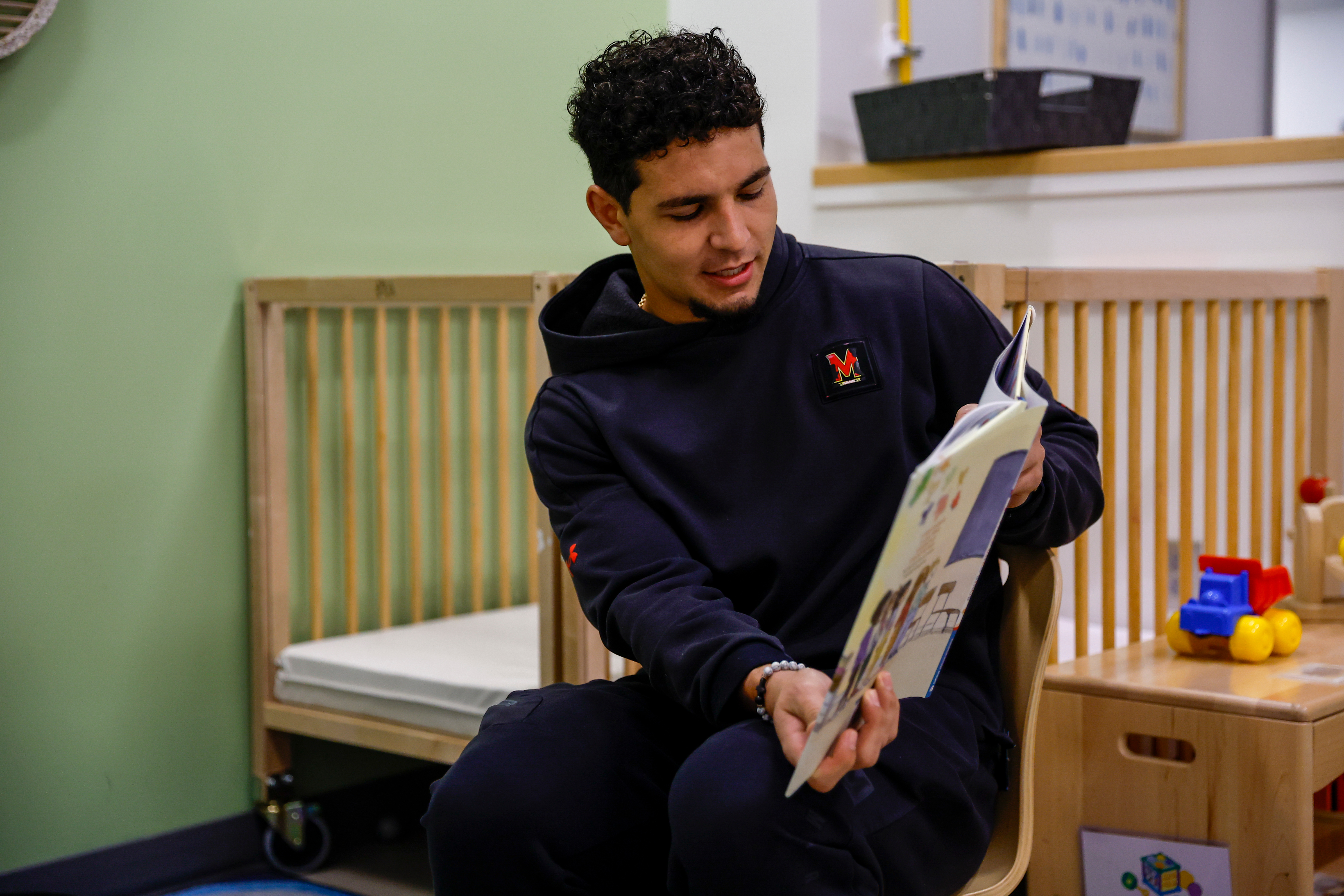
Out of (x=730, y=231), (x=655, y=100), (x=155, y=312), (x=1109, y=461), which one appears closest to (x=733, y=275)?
(x=730, y=231)

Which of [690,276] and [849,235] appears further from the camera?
[849,235]

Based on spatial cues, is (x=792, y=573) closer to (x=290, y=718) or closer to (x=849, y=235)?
(x=290, y=718)

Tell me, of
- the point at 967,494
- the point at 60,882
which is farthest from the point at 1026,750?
the point at 60,882

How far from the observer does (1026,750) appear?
1028 millimetres

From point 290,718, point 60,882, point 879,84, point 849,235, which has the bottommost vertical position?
point 60,882

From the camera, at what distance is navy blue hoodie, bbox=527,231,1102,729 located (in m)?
1.00

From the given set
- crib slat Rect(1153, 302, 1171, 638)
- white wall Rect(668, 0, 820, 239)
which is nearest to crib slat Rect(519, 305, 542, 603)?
white wall Rect(668, 0, 820, 239)

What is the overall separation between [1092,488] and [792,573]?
251 mm

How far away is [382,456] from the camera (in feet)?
6.52

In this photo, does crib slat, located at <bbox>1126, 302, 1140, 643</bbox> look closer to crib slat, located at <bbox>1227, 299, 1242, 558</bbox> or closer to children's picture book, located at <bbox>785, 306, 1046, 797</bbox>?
crib slat, located at <bbox>1227, 299, 1242, 558</bbox>

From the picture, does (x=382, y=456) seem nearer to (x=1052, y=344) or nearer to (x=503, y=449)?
(x=503, y=449)

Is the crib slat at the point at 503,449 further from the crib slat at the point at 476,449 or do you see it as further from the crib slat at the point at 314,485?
the crib slat at the point at 314,485

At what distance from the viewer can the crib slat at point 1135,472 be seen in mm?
1594

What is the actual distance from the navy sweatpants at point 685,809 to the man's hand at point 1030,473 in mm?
168
